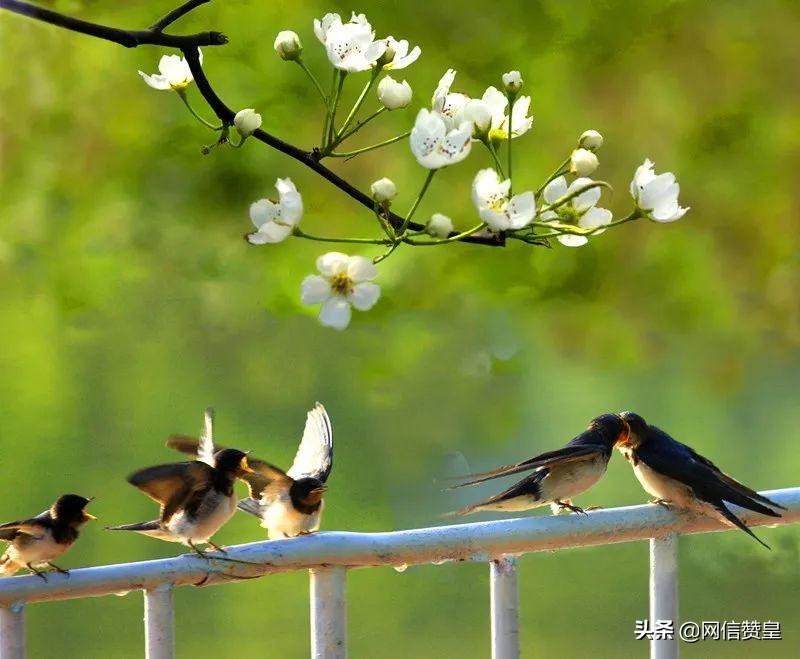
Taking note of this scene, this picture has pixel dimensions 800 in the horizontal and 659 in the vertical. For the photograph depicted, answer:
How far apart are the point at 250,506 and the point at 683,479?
0.38m

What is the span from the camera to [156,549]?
Result: 9.12 ft

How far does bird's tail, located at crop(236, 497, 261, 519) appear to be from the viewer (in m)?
1.02

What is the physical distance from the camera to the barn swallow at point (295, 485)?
908 millimetres

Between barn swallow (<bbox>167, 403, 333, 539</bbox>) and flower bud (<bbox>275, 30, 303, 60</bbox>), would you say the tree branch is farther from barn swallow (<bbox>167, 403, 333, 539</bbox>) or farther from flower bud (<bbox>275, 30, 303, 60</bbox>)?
barn swallow (<bbox>167, 403, 333, 539</bbox>)

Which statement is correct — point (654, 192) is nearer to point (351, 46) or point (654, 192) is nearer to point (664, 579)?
point (351, 46)

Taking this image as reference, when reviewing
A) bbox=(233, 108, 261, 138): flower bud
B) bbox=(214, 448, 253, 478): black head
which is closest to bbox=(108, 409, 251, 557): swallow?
bbox=(214, 448, 253, 478): black head

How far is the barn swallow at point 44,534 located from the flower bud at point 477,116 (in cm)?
55

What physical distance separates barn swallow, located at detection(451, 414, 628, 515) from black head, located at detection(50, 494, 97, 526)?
1.14 feet

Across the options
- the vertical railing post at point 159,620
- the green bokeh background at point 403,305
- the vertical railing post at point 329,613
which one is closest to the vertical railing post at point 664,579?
the vertical railing post at point 329,613

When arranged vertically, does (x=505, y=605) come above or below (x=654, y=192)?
below

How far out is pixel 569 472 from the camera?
967mm

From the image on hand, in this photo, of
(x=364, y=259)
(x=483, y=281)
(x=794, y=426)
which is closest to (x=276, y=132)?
(x=483, y=281)

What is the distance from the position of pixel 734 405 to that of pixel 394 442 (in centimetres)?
88

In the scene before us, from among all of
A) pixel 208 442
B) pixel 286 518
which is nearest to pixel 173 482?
pixel 208 442
